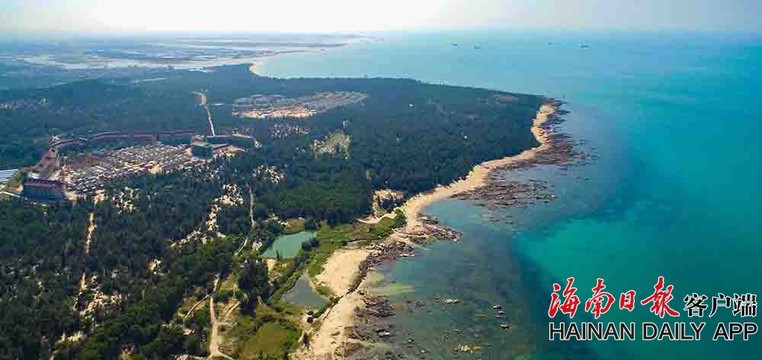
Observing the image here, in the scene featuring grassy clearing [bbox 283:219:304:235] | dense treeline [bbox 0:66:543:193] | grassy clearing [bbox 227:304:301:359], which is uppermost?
dense treeline [bbox 0:66:543:193]

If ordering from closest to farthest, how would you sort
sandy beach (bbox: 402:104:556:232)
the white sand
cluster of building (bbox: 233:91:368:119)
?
the white sand → sandy beach (bbox: 402:104:556:232) → cluster of building (bbox: 233:91:368:119)

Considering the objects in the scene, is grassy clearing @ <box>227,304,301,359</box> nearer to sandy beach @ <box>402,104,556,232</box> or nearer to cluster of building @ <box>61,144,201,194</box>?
sandy beach @ <box>402,104,556,232</box>

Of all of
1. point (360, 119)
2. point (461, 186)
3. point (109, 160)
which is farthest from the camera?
point (360, 119)

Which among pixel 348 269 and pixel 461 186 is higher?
pixel 461 186

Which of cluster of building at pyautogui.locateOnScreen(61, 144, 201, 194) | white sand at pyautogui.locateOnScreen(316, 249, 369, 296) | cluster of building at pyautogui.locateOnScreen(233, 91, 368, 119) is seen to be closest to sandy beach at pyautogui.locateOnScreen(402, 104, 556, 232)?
white sand at pyautogui.locateOnScreen(316, 249, 369, 296)

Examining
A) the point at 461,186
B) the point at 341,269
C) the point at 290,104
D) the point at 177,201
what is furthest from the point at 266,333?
the point at 290,104

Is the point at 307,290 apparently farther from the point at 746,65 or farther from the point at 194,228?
the point at 746,65

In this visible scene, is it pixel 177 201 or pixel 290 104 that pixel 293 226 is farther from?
pixel 290 104
